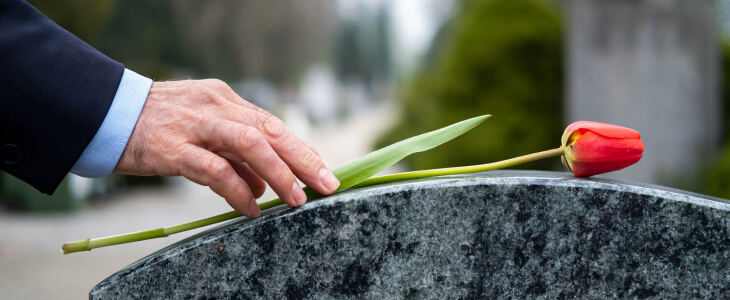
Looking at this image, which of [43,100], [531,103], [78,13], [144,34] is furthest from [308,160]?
[144,34]

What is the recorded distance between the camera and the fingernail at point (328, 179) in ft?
4.51

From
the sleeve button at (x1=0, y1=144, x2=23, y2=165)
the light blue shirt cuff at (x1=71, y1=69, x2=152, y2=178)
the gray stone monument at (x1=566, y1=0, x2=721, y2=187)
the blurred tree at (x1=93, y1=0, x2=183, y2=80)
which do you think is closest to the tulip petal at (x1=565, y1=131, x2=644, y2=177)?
the light blue shirt cuff at (x1=71, y1=69, x2=152, y2=178)

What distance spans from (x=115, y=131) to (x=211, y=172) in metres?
0.21

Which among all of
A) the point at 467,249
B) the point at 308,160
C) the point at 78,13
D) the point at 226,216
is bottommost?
the point at 467,249

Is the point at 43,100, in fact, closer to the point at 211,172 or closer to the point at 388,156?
the point at 211,172

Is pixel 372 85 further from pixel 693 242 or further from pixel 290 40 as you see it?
pixel 693 242

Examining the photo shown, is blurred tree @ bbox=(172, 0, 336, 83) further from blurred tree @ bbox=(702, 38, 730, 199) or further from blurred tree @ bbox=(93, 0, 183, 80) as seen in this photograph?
blurred tree @ bbox=(702, 38, 730, 199)

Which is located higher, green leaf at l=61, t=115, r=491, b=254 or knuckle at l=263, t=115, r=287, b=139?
knuckle at l=263, t=115, r=287, b=139

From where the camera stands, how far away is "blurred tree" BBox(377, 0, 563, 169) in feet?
22.9

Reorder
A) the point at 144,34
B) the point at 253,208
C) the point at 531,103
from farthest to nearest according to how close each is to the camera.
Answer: the point at 144,34, the point at 531,103, the point at 253,208

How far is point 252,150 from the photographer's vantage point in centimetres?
128

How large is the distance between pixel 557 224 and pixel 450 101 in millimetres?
6122

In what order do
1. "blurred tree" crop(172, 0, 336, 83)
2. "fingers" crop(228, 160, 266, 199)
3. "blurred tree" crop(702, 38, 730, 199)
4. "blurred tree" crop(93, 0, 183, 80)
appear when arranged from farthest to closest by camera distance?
1. "blurred tree" crop(172, 0, 336, 83)
2. "blurred tree" crop(93, 0, 183, 80)
3. "blurred tree" crop(702, 38, 730, 199)
4. "fingers" crop(228, 160, 266, 199)

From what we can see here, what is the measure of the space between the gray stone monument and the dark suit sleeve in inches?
207
